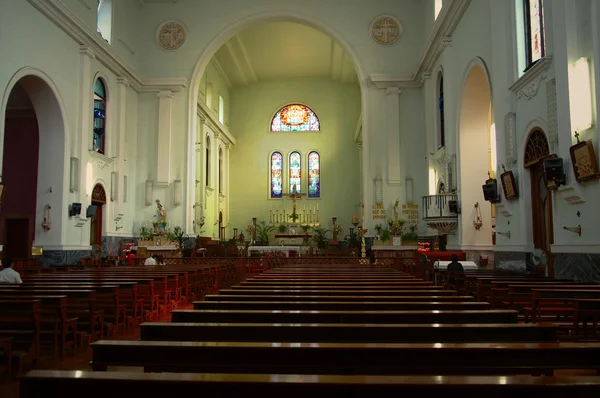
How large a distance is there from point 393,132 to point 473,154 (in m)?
6.10

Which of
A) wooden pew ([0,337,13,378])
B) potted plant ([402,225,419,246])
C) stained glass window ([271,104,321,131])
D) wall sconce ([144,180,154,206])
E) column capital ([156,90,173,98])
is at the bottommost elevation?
wooden pew ([0,337,13,378])

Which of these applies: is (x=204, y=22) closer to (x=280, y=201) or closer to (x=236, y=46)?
(x=236, y=46)

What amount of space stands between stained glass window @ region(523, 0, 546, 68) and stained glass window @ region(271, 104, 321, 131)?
65.3 ft

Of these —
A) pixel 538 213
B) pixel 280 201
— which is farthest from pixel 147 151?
pixel 538 213

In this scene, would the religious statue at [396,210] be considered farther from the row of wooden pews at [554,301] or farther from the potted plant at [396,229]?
the row of wooden pews at [554,301]

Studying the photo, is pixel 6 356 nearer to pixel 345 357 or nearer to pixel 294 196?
pixel 345 357

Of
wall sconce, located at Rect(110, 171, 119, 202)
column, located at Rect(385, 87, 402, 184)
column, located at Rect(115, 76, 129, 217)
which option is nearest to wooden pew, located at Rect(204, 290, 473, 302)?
wall sconce, located at Rect(110, 171, 119, 202)

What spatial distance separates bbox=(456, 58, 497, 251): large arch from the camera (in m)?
14.1

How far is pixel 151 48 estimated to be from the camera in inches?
819

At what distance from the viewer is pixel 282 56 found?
26578 millimetres

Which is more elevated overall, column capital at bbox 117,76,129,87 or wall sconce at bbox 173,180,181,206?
column capital at bbox 117,76,129,87

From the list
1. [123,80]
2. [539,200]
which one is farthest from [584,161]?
[123,80]

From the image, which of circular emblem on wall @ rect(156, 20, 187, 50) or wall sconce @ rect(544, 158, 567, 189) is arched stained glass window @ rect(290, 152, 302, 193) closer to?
circular emblem on wall @ rect(156, 20, 187, 50)

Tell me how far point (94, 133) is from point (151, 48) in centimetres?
520
